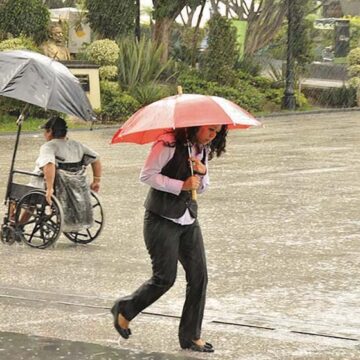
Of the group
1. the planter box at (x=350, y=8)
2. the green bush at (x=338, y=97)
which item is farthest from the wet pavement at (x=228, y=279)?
the planter box at (x=350, y=8)

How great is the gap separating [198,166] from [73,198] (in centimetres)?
384

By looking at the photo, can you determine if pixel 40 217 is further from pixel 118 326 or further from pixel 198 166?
pixel 198 166

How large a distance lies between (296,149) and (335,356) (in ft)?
49.8

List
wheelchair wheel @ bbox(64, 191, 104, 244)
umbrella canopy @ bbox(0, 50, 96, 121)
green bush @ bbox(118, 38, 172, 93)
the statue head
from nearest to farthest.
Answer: umbrella canopy @ bbox(0, 50, 96, 121), wheelchair wheel @ bbox(64, 191, 104, 244), green bush @ bbox(118, 38, 172, 93), the statue head

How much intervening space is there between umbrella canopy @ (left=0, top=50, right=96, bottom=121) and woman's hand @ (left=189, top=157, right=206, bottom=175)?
3212mm

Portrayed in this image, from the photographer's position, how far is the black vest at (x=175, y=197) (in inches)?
258

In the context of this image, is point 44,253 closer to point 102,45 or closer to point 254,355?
point 254,355

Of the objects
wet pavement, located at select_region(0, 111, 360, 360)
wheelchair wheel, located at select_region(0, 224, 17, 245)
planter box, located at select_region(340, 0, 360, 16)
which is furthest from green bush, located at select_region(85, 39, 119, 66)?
planter box, located at select_region(340, 0, 360, 16)

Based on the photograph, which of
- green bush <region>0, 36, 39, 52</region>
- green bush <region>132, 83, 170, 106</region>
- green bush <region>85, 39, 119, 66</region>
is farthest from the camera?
green bush <region>85, 39, 119, 66</region>

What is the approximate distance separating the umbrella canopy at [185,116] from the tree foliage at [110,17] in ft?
87.8

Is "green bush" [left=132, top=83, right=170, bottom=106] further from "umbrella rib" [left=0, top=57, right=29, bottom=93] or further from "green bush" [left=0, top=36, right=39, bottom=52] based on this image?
"umbrella rib" [left=0, top=57, right=29, bottom=93]

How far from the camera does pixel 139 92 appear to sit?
99.2ft

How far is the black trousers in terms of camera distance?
6.55m

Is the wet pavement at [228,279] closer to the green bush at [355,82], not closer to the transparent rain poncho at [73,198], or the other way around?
the transparent rain poncho at [73,198]
